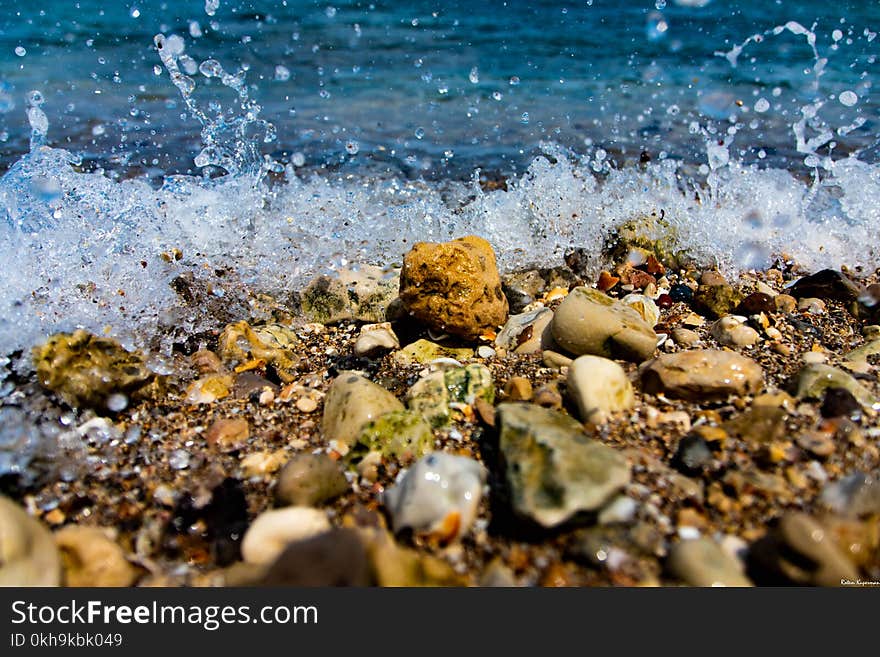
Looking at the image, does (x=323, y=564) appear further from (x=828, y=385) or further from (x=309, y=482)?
(x=828, y=385)

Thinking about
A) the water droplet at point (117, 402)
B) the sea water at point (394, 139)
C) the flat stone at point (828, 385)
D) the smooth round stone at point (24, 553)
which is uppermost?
the sea water at point (394, 139)

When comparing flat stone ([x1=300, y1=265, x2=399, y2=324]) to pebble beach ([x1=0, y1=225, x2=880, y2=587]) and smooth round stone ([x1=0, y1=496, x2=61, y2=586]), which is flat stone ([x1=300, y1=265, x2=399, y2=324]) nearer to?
pebble beach ([x1=0, y1=225, x2=880, y2=587])

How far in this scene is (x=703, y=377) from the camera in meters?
2.20

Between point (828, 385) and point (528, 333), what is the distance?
1.16m

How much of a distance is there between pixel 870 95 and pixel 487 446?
6681mm

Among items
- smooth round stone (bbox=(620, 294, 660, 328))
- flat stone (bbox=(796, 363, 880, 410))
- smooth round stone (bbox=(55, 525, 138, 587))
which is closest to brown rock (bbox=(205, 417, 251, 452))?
smooth round stone (bbox=(55, 525, 138, 587))

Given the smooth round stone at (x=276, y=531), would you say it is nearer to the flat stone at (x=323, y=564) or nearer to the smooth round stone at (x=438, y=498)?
the flat stone at (x=323, y=564)

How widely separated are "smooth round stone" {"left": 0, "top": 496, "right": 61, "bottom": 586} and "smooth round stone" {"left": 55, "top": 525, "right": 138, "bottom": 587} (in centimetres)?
5

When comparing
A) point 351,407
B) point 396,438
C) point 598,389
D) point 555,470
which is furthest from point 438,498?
point 598,389

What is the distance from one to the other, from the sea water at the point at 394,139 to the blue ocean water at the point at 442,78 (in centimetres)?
4

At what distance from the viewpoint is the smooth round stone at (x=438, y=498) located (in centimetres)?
165

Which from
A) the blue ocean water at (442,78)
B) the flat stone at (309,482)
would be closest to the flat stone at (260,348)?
the flat stone at (309,482)

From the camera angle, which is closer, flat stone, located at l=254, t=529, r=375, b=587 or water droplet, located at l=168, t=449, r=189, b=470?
flat stone, located at l=254, t=529, r=375, b=587

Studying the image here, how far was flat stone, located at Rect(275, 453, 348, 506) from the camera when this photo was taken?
183 centimetres
